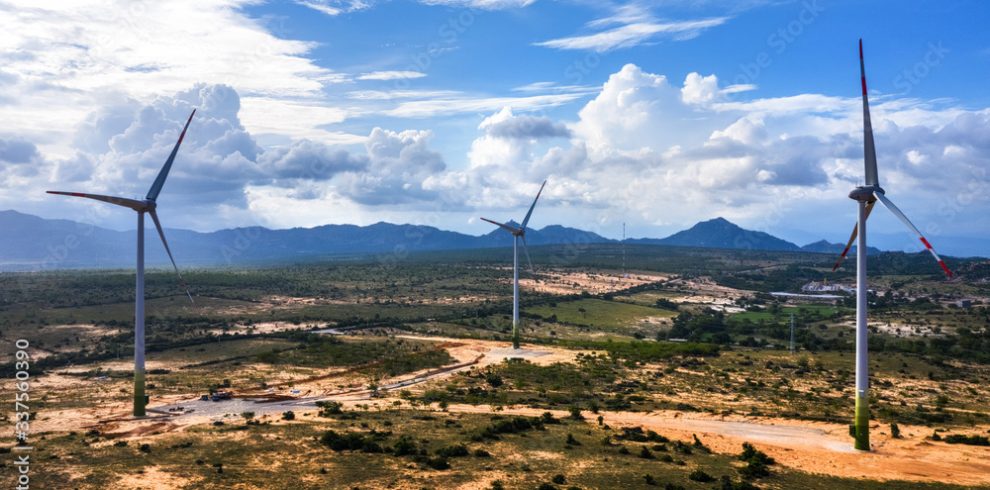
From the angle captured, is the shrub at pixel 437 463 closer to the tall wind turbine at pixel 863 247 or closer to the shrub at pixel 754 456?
the shrub at pixel 754 456

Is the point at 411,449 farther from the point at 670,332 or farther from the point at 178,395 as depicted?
the point at 670,332

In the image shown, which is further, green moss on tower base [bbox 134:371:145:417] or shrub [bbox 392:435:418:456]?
green moss on tower base [bbox 134:371:145:417]

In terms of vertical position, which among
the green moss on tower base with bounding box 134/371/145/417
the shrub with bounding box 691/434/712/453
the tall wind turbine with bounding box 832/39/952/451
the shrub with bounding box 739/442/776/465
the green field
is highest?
the tall wind turbine with bounding box 832/39/952/451

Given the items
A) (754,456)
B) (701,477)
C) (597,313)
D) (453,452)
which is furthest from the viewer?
(597,313)

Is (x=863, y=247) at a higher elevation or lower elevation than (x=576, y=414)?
higher

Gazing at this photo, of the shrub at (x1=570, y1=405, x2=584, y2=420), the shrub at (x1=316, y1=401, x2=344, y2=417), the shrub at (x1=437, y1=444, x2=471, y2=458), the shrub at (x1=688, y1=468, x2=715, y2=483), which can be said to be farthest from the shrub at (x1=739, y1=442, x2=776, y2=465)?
the shrub at (x1=316, y1=401, x2=344, y2=417)

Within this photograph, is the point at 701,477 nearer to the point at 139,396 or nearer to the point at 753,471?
the point at 753,471

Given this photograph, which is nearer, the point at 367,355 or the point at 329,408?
the point at 329,408

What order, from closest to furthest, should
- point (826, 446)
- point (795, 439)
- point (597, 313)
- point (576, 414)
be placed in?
point (826, 446)
point (795, 439)
point (576, 414)
point (597, 313)

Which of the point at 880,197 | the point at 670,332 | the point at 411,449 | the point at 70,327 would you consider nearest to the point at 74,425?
the point at 411,449

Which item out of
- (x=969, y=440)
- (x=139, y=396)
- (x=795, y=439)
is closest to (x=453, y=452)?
(x=795, y=439)

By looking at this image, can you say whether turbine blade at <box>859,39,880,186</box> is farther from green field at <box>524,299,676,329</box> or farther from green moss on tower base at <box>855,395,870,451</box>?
green field at <box>524,299,676,329</box>
